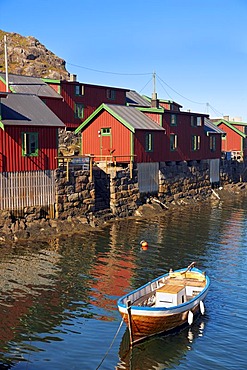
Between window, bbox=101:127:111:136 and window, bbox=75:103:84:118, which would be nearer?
window, bbox=101:127:111:136

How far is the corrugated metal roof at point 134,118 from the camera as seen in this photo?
41156 millimetres

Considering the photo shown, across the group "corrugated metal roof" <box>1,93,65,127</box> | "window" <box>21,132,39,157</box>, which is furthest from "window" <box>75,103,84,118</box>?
"window" <box>21,132,39,157</box>

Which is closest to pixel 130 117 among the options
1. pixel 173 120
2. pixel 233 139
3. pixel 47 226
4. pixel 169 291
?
pixel 173 120

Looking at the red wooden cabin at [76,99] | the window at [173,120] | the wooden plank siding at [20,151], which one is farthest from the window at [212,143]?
the wooden plank siding at [20,151]

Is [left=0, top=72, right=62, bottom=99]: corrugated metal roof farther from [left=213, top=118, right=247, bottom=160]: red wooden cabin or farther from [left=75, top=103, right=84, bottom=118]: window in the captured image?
[left=213, top=118, right=247, bottom=160]: red wooden cabin

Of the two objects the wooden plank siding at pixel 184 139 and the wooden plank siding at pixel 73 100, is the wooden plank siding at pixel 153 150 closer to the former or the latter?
the wooden plank siding at pixel 184 139

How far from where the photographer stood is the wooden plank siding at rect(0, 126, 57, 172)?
98.1 feet

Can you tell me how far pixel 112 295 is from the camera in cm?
2006

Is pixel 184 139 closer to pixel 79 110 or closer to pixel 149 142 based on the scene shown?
pixel 149 142

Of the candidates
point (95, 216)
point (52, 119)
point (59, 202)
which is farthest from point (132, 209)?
point (52, 119)

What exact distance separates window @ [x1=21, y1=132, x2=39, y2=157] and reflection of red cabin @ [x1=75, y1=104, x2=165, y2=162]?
Result: 9553 mm

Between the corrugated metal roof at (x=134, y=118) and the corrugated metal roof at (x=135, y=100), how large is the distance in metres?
A: 17.2

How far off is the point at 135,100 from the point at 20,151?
119ft

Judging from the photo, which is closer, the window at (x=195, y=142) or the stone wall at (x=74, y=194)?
the stone wall at (x=74, y=194)
